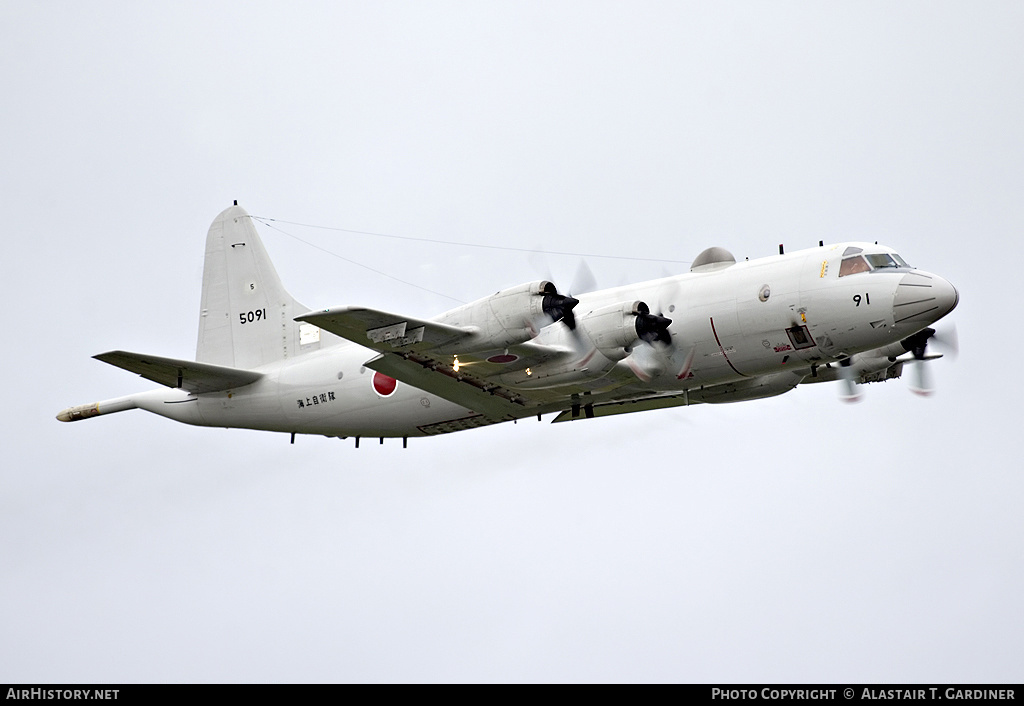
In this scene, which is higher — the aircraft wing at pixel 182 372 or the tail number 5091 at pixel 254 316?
the tail number 5091 at pixel 254 316

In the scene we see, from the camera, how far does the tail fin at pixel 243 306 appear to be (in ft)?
106

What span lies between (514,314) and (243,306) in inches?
439

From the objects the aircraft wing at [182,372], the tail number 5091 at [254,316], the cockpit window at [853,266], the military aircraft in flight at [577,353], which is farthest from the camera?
the tail number 5091 at [254,316]

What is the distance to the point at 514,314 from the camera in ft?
81.3

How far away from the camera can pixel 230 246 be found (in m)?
34.4

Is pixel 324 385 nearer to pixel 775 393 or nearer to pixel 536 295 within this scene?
pixel 536 295

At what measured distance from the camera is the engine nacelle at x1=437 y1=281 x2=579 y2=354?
81.1 ft

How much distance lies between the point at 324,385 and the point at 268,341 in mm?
3293

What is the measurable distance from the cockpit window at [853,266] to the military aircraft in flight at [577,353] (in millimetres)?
27

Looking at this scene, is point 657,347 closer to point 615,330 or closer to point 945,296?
point 615,330

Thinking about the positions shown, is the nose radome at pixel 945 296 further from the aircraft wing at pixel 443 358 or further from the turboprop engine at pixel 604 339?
the aircraft wing at pixel 443 358

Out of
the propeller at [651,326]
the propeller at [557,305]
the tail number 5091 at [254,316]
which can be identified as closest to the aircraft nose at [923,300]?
the propeller at [651,326]

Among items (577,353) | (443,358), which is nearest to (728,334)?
(577,353)

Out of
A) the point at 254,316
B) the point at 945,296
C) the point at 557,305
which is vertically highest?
the point at 254,316
